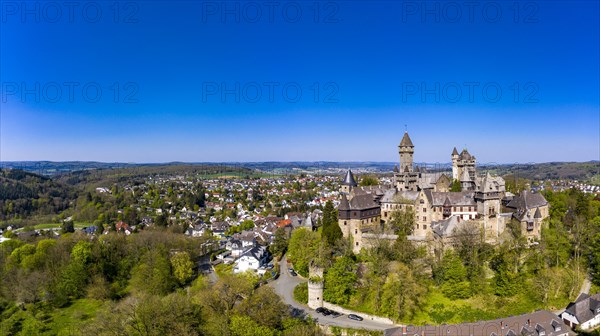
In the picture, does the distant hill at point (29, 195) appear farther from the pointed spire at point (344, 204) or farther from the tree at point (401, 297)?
the tree at point (401, 297)

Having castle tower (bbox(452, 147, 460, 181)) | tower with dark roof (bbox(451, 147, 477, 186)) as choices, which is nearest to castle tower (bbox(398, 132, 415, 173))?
tower with dark roof (bbox(451, 147, 477, 186))

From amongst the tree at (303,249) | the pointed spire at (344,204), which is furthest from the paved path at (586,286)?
the tree at (303,249)

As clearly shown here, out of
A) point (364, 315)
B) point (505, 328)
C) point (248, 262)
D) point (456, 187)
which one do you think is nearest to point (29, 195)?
point (248, 262)

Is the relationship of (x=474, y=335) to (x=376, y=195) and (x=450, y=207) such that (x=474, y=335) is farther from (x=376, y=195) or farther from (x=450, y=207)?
(x=376, y=195)

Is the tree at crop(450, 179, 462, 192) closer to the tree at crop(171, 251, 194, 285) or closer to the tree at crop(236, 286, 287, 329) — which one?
the tree at crop(236, 286, 287, 329)

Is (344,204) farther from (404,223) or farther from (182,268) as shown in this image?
(182,268)
